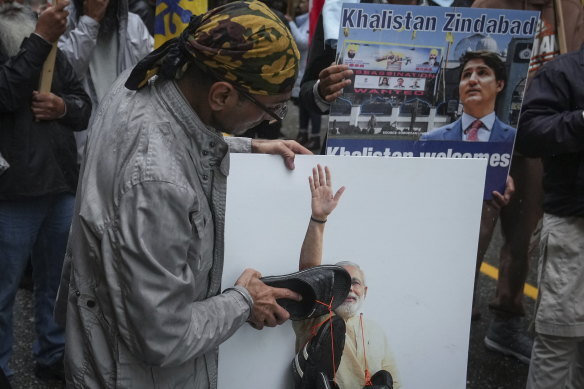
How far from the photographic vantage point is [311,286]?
1611 millimetres

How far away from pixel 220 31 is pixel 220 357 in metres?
0.83

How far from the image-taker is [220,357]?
1.68 meters

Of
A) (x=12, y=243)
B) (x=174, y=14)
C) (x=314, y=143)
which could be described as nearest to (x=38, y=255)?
(x=12, y=243)

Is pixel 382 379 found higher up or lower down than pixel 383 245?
lower down

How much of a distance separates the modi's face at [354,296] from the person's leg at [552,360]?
0.95 m

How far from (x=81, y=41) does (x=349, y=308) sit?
5.94 feet

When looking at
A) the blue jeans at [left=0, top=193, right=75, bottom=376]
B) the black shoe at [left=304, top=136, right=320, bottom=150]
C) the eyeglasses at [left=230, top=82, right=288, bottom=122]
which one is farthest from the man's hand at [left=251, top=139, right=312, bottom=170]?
the black shoe at [left=304, top=136, right=320, bottom=150]

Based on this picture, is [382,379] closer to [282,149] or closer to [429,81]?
[282,149]

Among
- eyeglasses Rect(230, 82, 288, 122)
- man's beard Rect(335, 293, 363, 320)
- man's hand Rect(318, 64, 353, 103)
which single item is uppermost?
man's hand Rect(318, 64, 353, 103)

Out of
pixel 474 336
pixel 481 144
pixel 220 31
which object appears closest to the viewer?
pixel 220 31

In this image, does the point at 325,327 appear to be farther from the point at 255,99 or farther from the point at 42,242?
the point at 42,242

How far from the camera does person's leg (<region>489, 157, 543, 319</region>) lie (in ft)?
10.3

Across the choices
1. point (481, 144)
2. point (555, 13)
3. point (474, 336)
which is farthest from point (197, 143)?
point (474, 336)

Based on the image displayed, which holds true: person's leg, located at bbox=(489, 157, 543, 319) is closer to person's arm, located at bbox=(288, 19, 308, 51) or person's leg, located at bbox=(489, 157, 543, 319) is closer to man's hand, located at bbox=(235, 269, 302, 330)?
man's hand, located at bbox=(235, 269, 302, 330)
